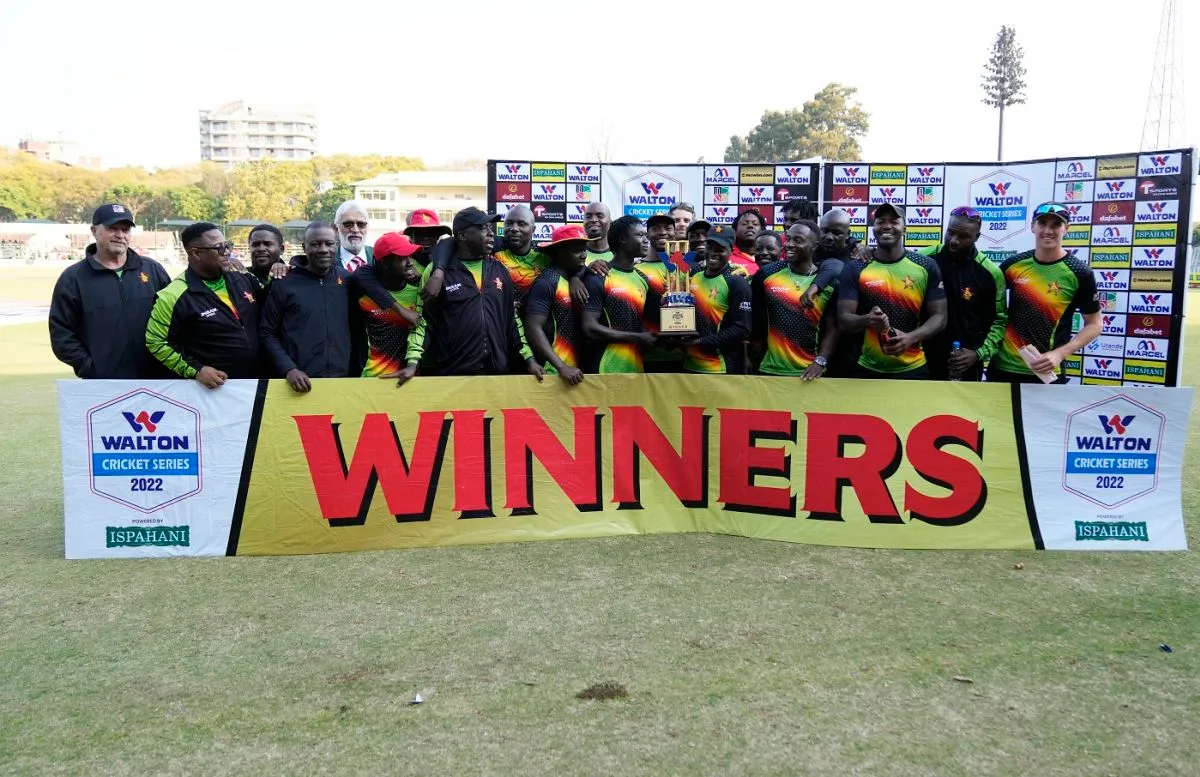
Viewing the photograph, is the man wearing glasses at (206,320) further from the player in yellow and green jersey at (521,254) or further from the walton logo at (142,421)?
the player in yellow and green jersey at (521,254)

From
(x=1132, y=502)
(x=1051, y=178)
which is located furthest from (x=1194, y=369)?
(x=1132, y=502)

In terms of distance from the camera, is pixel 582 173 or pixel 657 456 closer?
pixel 657 456

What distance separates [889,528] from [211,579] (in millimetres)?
4279

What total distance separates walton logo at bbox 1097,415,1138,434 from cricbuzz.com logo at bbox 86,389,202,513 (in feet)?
19.5

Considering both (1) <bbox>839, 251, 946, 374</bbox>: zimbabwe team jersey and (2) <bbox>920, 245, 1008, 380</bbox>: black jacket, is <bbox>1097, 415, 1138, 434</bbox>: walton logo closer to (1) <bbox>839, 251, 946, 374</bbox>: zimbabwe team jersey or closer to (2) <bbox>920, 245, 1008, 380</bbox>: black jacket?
(2) <bbox>920, 245, 1008, 380</bbox>: black jacket

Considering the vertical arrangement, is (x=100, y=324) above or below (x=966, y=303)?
below

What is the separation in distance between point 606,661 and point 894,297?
3347 millimetres

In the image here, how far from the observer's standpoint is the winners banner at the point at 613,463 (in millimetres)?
5676

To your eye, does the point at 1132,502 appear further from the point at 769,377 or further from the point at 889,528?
the point at 769,377

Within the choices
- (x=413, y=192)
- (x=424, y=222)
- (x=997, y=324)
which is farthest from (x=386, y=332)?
(x=413, y=192)

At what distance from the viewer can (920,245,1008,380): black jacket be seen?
20.6 feet

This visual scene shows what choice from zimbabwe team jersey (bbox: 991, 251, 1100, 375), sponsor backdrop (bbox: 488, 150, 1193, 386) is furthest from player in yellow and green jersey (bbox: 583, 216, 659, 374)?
sponsor backdrop (bbox: 488, 150, 1193, 386)

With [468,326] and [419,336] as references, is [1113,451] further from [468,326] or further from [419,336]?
[419,336]

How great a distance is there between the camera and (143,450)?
5680mm
